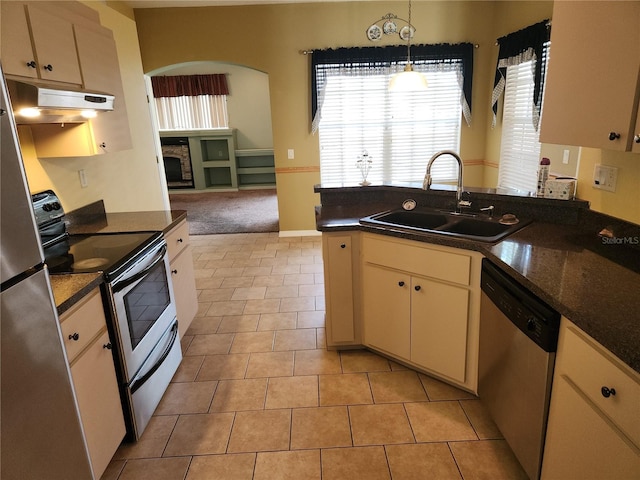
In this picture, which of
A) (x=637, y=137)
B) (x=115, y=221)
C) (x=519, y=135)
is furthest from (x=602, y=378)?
(x=519, y=135)

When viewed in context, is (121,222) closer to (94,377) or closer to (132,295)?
(132,295)

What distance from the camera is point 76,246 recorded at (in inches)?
88.5

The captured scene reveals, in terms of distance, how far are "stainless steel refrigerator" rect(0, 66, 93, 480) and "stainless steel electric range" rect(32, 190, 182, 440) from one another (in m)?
0.72

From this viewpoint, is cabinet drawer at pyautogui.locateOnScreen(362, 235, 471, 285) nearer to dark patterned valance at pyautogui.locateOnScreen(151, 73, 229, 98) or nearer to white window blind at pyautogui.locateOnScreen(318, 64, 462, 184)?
white window blind at pyautogui.locateOnScreen(318, 64, 462, 184)

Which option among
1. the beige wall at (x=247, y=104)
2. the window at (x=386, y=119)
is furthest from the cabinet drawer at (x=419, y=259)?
the beige wall at (x=247, y=104)

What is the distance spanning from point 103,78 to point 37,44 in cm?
65

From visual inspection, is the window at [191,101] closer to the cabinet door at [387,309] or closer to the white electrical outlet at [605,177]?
the cabinet door at [387,309]

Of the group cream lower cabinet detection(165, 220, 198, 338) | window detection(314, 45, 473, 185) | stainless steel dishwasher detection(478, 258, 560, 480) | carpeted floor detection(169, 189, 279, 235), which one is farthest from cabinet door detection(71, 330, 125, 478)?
carpeted floor detection(169, 189, 279, 235)

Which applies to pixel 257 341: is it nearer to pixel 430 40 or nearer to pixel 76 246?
pixel 76 246

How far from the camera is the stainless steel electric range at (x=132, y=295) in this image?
1877 mm

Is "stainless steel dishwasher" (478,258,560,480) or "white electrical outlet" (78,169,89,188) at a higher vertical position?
"white electrical outlet" (78,169,89,188)

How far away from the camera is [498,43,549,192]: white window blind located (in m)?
4.24

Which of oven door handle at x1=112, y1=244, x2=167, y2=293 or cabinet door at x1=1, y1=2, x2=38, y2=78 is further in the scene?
oven door handle at x1=112, y1=244, x2=167, y2=293

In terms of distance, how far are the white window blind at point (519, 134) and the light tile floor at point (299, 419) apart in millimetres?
2704
